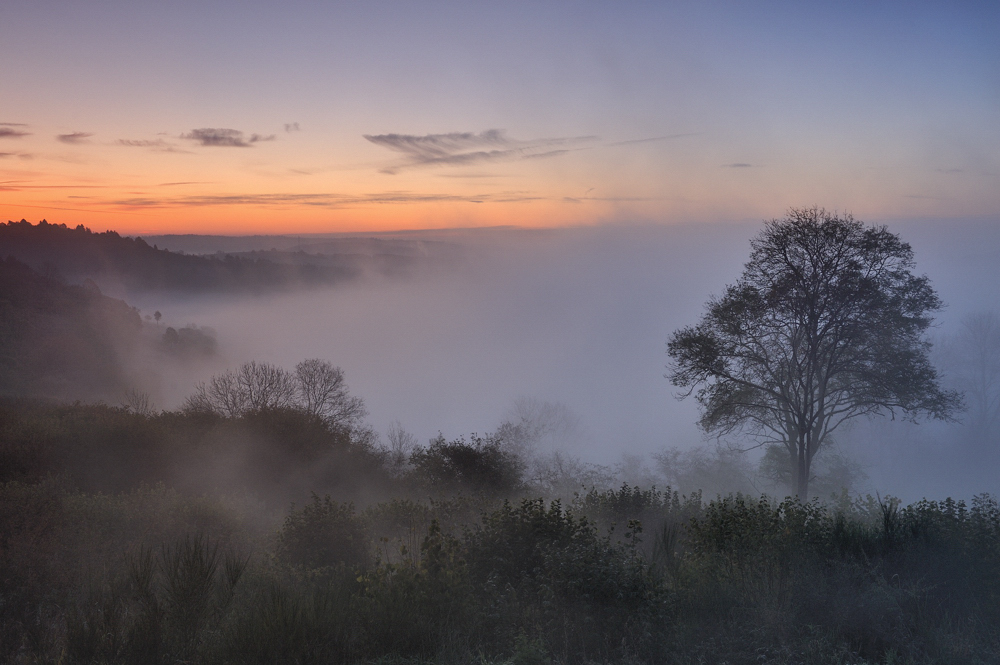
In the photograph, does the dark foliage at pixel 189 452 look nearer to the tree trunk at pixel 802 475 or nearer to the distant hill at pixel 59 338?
the tree trunk at pixel 802 475

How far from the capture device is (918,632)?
502 centimetres

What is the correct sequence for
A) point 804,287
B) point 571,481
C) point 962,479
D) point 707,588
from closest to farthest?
point 707,588
point 804,287
point 571,481
point 962,479

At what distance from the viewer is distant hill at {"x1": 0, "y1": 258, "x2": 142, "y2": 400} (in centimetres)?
4969

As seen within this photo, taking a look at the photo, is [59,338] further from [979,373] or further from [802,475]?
[979,373]

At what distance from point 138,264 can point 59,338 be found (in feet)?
206

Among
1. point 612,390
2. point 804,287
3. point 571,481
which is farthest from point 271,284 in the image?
point 804,287

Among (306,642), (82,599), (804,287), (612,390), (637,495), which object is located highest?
(804,287)

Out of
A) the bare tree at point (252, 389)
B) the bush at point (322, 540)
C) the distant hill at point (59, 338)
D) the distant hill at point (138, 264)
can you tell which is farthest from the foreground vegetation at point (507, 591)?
the distant hill at point (138, 264)

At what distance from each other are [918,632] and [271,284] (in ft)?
516

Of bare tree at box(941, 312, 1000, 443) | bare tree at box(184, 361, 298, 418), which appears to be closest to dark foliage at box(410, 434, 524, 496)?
bare tree at box(184, 361, 298, 418)

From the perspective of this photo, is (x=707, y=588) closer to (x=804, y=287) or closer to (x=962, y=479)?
(x=804, y=287)

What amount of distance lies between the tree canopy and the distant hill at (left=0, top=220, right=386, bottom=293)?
87596 millimetres

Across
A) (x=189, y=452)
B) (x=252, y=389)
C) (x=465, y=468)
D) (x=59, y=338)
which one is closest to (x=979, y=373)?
(x=465, y=468)

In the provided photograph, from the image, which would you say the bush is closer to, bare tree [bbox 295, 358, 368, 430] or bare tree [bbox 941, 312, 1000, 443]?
bare tree [bbox 295, 358, 368, 430]
